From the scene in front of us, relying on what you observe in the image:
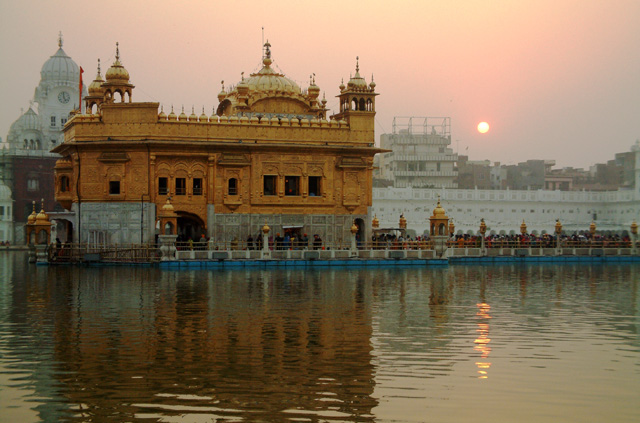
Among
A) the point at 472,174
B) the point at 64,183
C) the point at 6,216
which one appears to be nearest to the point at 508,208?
the point at 472,174

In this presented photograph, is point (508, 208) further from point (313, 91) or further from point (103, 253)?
point (103, 253)

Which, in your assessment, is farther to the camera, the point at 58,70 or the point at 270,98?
the point at 58,70

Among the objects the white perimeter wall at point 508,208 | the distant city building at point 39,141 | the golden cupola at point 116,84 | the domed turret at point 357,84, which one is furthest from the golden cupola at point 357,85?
the distant city building at point 39,141

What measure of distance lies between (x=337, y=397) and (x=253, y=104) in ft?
117

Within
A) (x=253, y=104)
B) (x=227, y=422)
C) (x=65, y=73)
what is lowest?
(x=227, y=422)

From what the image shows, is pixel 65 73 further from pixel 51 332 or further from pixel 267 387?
pixel 267 387

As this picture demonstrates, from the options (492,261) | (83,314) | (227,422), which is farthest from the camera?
(492,261)

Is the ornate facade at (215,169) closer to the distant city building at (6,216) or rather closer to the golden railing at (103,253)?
the golden railing at (103,253)

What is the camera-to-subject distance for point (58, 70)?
93625 mm

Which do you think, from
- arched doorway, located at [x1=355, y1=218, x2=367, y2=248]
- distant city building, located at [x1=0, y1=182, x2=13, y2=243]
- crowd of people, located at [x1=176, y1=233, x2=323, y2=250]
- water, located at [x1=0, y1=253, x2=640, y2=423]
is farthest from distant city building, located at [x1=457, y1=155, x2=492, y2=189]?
water, located at [x1=0, y1=253, x2=640, y2=423]

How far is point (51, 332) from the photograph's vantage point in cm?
1606

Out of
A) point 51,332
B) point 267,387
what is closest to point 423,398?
point 267,387

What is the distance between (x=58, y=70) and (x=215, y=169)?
59.2 metres

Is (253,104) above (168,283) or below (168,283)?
above
